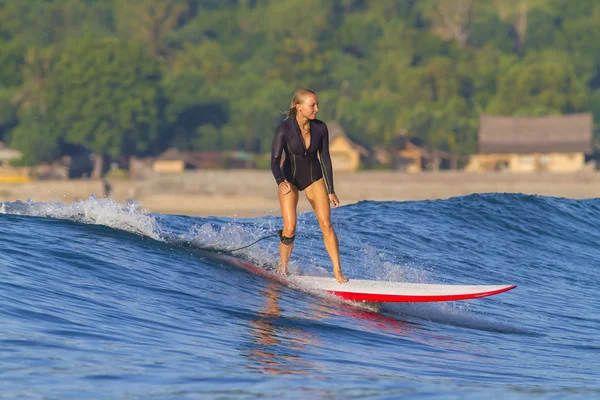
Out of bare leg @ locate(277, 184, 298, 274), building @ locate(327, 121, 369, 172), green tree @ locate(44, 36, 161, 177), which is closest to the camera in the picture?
bare leg @ locate(277, 184, 298, 274)

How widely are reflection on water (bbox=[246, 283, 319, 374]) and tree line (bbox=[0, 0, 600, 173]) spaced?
74945 mm

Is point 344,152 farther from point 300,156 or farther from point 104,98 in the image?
point 300,156

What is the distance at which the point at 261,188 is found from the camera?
229 feet

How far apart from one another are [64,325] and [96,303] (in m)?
0.95

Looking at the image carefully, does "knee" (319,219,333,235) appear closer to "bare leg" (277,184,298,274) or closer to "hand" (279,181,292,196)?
"bare leg" (277,184,298,274)

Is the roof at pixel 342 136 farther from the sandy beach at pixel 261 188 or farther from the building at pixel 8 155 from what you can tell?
the building at pixel 8 155

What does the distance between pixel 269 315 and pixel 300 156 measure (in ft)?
5.71

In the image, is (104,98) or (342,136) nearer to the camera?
(342,136)

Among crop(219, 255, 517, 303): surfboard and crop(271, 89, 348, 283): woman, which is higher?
crop(271, 89, 348, 283): woman

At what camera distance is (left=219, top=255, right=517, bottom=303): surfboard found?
33.8 ft

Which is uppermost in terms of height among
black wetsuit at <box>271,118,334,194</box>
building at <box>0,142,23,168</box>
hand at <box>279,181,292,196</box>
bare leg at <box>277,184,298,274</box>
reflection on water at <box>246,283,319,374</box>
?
black wetsuit at <box>271,118,334,194</box>

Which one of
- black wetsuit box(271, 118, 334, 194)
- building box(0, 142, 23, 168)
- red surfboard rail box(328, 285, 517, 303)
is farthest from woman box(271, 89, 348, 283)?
building box(0, 142, 23, 168)

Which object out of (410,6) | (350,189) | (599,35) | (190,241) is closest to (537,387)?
(190,241)

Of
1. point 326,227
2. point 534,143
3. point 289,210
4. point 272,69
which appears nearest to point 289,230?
point 289,210
